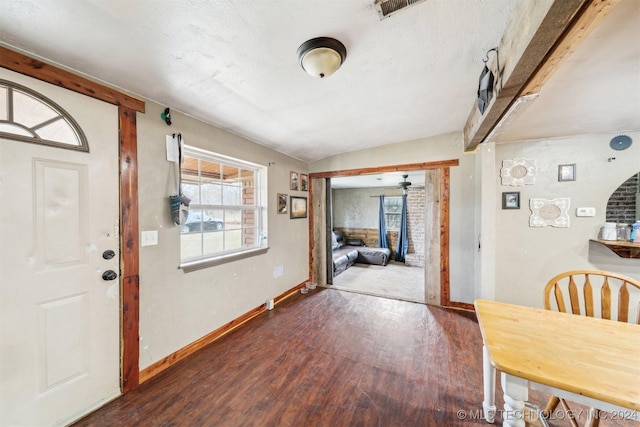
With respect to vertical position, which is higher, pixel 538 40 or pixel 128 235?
pixel 538 40

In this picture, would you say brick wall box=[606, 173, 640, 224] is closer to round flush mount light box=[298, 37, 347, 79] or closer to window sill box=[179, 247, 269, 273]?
round flush mount light box=[298, 37, 347, 79]

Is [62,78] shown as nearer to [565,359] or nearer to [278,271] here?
[278,271]

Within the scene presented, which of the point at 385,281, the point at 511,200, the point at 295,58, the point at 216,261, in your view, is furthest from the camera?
the point at 385,281

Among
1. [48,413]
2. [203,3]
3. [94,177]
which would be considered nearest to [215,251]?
[94,177]

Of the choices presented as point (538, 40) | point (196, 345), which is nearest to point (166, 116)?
point (196, 345)

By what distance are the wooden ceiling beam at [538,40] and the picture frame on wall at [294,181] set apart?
2582 mm

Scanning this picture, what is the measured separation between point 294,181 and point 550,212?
328 cm

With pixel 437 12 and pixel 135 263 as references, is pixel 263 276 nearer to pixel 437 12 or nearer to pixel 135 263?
pixel 135 263

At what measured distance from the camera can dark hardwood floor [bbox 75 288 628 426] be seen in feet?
4.76

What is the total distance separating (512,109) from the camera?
67.3 inches

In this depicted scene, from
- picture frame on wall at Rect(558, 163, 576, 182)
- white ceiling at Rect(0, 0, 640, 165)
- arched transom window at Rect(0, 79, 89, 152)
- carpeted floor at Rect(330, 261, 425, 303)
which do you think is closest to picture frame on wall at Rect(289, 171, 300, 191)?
white ceiling at Rect(0, 0, 640, 165)

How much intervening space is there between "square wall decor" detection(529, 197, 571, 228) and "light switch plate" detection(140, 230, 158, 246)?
3919mm

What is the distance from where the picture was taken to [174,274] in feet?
6.43

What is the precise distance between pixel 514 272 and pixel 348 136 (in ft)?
8.73
